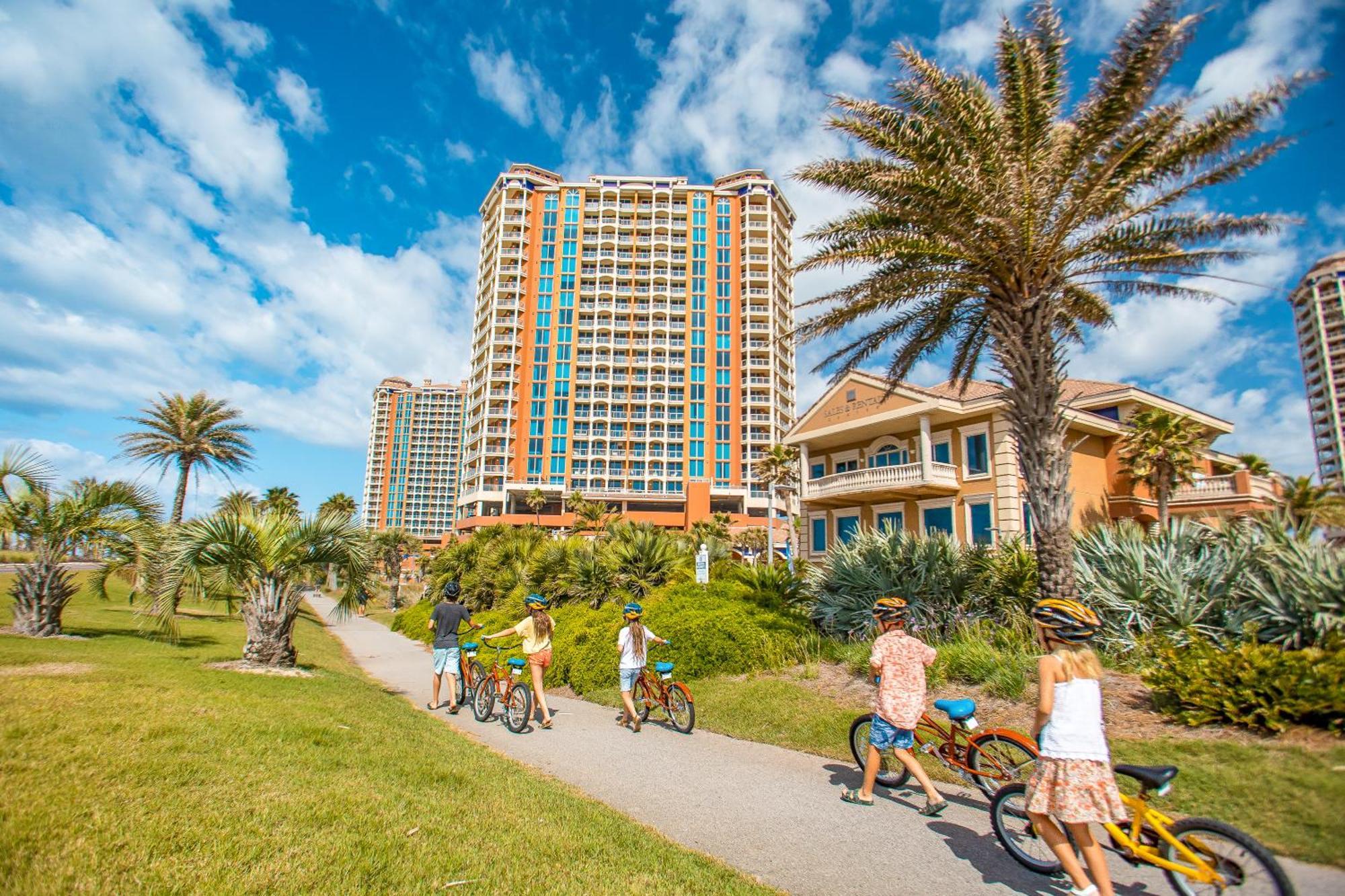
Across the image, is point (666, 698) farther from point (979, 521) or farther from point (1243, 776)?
point (979, 521)

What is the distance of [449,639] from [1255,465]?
31488mm

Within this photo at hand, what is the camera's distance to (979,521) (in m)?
23.7

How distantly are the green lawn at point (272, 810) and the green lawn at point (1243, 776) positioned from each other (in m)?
3.18

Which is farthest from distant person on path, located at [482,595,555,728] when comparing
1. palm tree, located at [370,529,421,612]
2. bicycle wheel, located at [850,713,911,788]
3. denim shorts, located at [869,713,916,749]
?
palm tree, located at [370,529,421,612]

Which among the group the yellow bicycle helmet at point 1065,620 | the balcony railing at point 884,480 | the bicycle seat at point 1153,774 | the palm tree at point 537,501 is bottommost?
the bicycle seat at point 1153,774

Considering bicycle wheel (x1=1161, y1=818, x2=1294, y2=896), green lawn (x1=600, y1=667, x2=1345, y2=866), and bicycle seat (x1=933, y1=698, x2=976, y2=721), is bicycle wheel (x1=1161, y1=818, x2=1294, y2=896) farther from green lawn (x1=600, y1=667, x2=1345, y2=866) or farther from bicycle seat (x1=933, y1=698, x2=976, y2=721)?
bicycle seat (x1=933, y1=698, x2=976, y2=721)

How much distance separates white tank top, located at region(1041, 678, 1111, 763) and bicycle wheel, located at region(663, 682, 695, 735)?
5.46 meters

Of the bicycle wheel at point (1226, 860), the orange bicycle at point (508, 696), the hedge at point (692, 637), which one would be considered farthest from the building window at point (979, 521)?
the bicycle wheel at point (1226, 860)

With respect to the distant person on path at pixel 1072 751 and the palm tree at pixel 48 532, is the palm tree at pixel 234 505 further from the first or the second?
the distant person on path at pixel 1072 751

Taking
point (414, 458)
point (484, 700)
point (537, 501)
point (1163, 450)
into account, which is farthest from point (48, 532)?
point (414, 458)

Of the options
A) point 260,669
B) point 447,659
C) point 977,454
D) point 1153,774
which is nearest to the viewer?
point 1153,774

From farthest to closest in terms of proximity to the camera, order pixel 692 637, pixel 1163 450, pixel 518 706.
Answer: pixel 1163 450, pixel 692 637, pixel 518 706

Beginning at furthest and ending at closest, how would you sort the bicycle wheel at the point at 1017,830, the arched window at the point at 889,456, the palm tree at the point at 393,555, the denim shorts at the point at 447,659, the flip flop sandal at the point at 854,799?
the palm tree at the point at 393,555 → the arched window at the point at 889,456 → the denim shorts at the point at 447,659 → the flip flop sandal at the point at 854,799 → the bicycle wheel at the point at 1017,830

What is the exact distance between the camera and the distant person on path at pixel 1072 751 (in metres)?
3.76
